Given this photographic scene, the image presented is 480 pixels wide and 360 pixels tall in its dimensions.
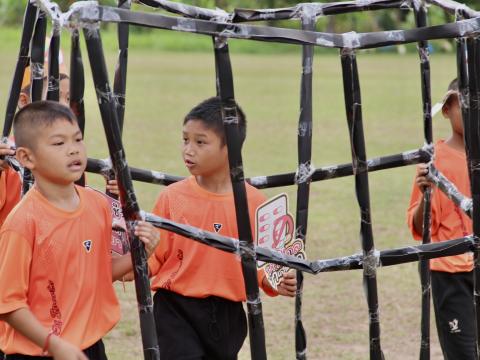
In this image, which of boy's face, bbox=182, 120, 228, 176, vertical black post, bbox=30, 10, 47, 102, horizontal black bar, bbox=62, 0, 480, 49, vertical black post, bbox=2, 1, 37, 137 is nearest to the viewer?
horizontal black bar, bbox=62, 0, 480, 49

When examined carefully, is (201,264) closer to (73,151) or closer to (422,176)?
(73,151)

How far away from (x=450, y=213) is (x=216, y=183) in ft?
4.38

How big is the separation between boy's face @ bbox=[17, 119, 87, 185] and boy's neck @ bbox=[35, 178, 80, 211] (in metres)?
0.06

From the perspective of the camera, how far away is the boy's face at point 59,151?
3.43 m

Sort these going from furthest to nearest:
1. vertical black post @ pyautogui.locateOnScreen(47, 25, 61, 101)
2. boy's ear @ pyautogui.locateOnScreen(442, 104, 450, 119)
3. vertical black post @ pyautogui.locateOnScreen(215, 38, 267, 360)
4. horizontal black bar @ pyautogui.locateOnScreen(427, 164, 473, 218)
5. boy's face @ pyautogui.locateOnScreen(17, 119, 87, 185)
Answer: boy's ear @ pyautogui.locateOnScreen(442, 104, 450, 119), horizontal black bar @ pyautogui.locateOnScreen(427, 164, 473, 218), vertical black post @ pyautogui.locateOnScreen(47, 25, 61, 101), boy's face @ pyautogui.locateOnScreen(17, 119, 87, 185), vertical black post @ pyautogui.locateOnScreen(215, 38, 267, 360)

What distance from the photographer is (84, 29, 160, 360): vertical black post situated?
3082 mm

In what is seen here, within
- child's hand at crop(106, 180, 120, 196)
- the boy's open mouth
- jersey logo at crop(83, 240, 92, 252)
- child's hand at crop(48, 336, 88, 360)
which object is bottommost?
child's hand at crop(48, 336, 88, 360)

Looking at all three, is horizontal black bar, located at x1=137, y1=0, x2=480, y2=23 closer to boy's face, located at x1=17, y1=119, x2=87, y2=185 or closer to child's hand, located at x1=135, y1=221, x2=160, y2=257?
boy's face, located at x1=17, y1=119, x2=87, y2=185

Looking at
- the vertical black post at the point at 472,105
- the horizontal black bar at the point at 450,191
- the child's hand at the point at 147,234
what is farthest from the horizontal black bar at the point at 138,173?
the vertical black post at the point at 472,105

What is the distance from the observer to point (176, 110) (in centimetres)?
2148

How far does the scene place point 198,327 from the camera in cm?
429

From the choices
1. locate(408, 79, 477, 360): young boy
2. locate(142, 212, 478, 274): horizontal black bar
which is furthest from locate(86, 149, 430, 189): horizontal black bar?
locate(142, 212, 478, 274): horizontal black bar

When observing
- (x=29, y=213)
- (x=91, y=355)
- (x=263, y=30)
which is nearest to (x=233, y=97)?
(x=263, y=30)

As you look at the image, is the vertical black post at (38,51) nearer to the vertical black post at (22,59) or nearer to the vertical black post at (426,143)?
the vertical black post at (22,59)
